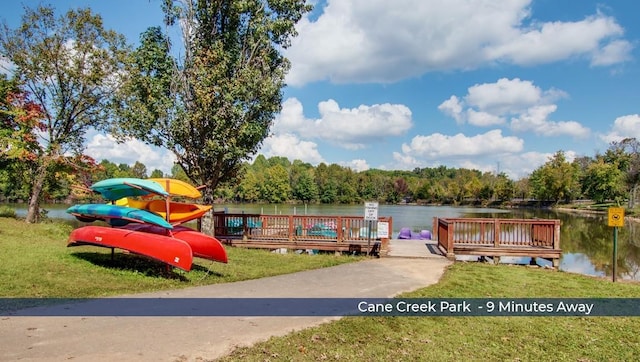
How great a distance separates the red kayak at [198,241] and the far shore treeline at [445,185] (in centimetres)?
3260

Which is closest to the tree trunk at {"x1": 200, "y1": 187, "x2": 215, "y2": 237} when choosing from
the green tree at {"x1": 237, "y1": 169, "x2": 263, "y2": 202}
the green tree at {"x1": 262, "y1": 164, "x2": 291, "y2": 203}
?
the green tree at {"x1": 237, "y1": 169, "x2": 263, "y2": 202}

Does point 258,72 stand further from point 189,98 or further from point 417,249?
point 417,249

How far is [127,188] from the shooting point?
10336 millimetres

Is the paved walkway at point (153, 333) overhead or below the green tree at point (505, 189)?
below

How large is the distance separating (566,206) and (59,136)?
259ft

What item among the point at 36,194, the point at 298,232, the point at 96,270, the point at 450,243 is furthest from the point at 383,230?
the point at 36,194

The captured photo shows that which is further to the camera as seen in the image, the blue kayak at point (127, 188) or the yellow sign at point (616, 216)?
the yellow sign at point (616, 216)

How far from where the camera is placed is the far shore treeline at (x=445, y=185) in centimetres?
6228

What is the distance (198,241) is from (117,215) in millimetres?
1968

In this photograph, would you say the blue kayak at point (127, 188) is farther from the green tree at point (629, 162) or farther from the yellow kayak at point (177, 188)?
the green tree at point (629, 162)

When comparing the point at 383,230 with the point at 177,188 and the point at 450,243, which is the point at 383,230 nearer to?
the point at 450,243

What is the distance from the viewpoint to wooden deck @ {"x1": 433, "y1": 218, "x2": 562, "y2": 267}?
13953 millimetres

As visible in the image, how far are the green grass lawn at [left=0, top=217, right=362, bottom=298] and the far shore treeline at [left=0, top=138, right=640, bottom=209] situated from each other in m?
31.6

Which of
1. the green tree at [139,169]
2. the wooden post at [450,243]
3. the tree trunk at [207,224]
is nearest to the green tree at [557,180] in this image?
the wooden post at [450,243]
